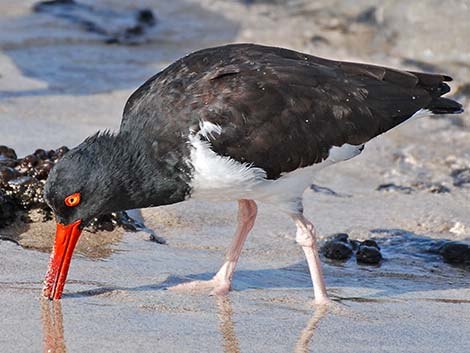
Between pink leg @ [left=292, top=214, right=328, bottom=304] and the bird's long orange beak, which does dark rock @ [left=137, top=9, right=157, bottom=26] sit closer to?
pink leg @ [left=292, top=214, right=328, bottom=304]

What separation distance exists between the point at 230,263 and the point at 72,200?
1.01m

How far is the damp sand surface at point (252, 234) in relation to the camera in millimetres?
4930

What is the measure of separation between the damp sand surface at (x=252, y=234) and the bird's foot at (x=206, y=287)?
2.8 inches

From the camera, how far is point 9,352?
4.46m

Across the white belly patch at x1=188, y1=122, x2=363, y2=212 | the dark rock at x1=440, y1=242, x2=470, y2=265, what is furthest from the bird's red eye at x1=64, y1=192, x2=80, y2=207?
the dark rock at x1=440, y1=242, x2=470, y2=265

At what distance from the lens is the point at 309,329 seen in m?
5.08

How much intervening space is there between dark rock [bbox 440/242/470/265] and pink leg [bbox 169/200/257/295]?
1.27 meters

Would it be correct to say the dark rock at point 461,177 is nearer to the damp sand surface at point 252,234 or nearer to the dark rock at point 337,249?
the damp sand surface at point 252,234

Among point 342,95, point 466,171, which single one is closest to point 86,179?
point 342,95

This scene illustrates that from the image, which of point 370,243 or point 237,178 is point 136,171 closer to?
point 237,178

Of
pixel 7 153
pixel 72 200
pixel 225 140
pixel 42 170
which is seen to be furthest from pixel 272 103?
pixel 7 153

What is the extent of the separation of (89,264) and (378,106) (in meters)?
1.82

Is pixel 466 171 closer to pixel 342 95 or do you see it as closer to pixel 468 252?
pixel 468 252

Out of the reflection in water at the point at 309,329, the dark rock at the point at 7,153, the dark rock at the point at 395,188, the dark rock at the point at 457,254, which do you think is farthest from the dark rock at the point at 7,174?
the dark rock at the point at 395,188
